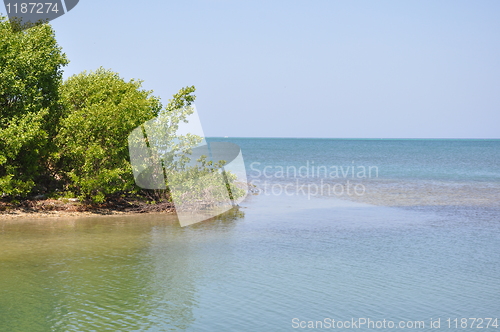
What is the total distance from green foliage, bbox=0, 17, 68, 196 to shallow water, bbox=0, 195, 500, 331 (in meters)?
3.08

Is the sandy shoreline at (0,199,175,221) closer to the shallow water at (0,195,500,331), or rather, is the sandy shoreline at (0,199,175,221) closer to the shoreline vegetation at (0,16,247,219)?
the shoreline vegetation at (0,16,247,219)

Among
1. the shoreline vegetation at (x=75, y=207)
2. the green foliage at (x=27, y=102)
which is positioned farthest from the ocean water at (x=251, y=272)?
the green foliage at (x=27, y=102)

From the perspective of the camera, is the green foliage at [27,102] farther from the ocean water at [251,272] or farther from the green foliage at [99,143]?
the ocean water at [251,272]

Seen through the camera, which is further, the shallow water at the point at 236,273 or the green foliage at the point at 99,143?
the green foliage at the point at 99,143

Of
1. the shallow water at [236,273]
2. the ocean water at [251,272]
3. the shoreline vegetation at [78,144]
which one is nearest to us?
the ocean water at [251,272]

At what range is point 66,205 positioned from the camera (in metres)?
25.3

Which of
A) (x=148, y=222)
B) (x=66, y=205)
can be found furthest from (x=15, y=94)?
(x=148, y=222)

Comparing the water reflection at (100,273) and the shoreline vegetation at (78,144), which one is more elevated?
the shoreline vegetation at (78,144)

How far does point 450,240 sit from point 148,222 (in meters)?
12.6

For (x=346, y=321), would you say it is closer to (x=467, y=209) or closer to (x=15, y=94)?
(x=15, y=94)

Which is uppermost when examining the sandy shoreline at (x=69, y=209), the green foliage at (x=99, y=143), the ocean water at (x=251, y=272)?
the green foliage at (x=99, y=143)

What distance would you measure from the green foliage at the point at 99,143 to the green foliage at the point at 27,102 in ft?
3.08

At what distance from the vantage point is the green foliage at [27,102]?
22562 millimetres

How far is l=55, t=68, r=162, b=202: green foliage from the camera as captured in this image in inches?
970
